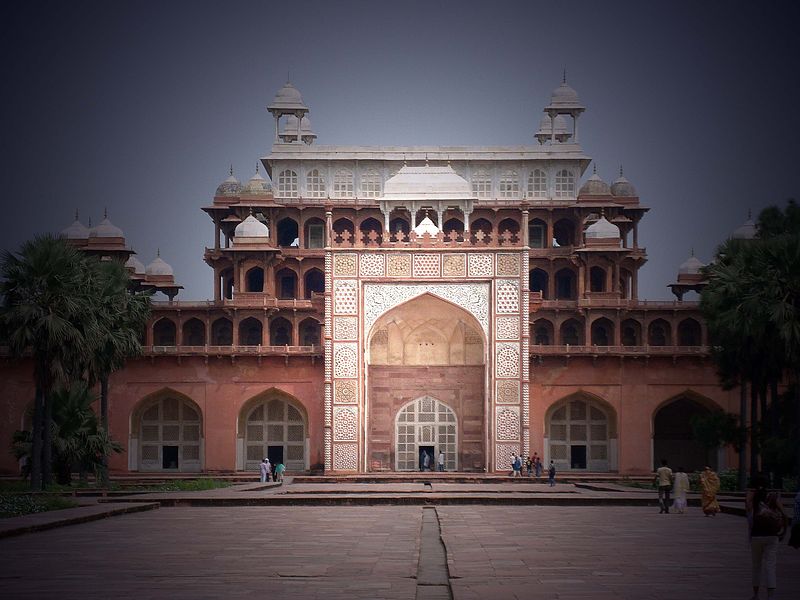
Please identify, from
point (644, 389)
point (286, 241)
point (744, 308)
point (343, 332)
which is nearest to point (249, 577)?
point (744, 308)

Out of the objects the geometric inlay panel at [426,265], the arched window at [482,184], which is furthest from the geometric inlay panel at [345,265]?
the arched window at [482,184]

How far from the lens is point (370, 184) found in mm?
51688

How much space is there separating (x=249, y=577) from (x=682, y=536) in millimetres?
7291

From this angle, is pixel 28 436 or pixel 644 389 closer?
pixel 28 436

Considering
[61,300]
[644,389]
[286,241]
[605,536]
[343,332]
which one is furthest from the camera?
[286,241]

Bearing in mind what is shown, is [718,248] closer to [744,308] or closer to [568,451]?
[744,308]

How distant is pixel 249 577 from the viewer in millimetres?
11281

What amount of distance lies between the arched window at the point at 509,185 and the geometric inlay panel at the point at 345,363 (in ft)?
43.3

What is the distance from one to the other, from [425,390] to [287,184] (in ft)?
40.6

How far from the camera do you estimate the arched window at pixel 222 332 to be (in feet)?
157

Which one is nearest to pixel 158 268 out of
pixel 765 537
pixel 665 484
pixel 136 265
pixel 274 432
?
pixel 136 265

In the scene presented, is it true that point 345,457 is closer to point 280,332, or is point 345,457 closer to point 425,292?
point 425,292

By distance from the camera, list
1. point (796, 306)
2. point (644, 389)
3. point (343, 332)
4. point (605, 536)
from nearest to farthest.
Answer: point (605, 536) < point (796, 306) < point (343, 332) < point (644, 389)

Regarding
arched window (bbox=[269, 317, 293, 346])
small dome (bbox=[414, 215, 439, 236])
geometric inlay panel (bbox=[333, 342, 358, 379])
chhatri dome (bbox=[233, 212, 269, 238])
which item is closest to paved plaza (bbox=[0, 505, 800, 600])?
geometric inlay panel (bbox=[333, 342, 358, 379])
